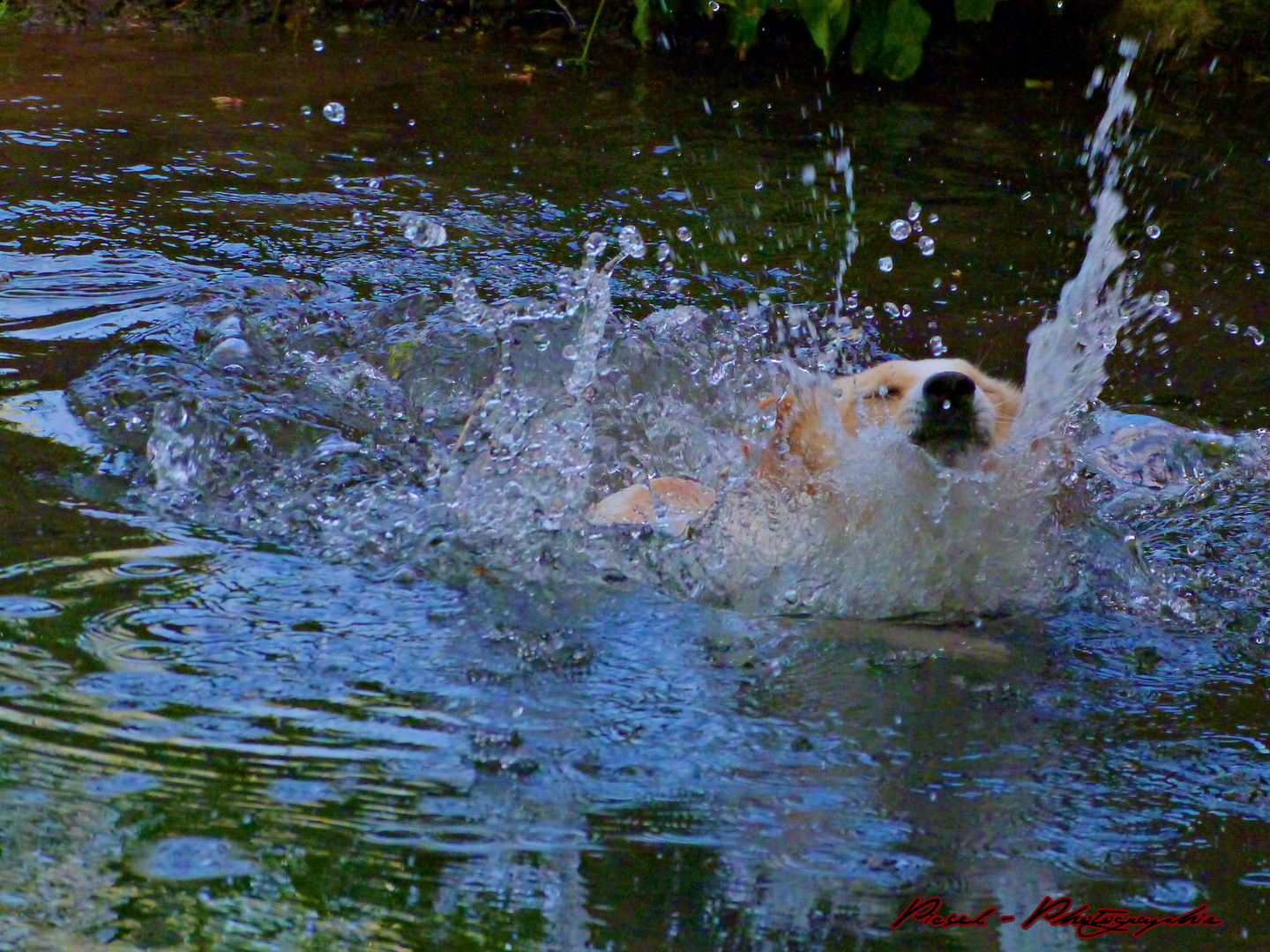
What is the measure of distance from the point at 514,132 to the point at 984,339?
10.0 feet

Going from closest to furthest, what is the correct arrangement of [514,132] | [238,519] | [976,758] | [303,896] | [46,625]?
[303,896] < [976,758] < [46,625] < [238,519] < [514,132]

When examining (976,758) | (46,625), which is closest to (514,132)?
(46,625)

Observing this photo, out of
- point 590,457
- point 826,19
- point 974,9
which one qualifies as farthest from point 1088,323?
point 974,9

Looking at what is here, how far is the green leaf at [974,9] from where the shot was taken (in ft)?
25.9

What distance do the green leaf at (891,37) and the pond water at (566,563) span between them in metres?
0.74

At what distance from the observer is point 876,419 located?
393 cm

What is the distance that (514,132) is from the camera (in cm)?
716

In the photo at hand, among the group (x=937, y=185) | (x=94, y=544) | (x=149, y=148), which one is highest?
(x=937, y=185)

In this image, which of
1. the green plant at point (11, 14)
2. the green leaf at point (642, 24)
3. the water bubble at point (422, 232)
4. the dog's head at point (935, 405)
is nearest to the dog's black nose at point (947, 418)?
the dog's head at point (935, 405)

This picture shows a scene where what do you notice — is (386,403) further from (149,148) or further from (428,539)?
(149,148)

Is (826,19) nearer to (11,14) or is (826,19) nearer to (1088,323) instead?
(1088,323)

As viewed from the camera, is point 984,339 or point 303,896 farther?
point 984,339

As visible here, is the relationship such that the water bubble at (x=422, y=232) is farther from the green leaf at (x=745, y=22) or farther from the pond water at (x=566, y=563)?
the green leaf at (x=745, y=22)
